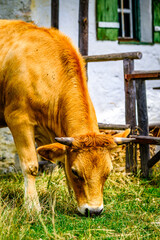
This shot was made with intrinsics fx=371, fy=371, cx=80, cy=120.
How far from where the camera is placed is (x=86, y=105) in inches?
169

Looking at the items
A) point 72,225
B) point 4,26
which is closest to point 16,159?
point 4,26

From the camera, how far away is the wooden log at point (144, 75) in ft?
19.2

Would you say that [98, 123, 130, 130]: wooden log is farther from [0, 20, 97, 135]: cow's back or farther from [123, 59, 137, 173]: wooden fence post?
[0, 20, 97, 135]: cow's back

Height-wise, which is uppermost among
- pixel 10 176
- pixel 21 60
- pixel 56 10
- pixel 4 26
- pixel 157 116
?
pixel 56 10

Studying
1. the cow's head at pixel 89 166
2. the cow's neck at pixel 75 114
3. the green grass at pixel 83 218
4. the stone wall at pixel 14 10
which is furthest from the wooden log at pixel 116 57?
the cow's head at pixel 89 166

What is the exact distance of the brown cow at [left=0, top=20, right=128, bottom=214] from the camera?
3852 mm

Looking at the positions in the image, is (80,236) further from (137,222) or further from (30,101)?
(30,101)

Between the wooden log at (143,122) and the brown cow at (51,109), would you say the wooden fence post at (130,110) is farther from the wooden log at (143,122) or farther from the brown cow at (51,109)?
the brown cow at (51,109)

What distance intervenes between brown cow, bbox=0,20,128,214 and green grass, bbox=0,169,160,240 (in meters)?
0.20

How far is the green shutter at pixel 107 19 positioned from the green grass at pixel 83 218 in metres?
4.32

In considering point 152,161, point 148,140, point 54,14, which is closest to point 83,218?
point 148,140

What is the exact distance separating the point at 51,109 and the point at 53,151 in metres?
0.62

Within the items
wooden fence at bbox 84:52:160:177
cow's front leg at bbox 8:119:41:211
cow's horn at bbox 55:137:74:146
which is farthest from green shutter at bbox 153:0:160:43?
cow's horn at bbox 55:137:74:146

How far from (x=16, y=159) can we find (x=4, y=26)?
2764mm
